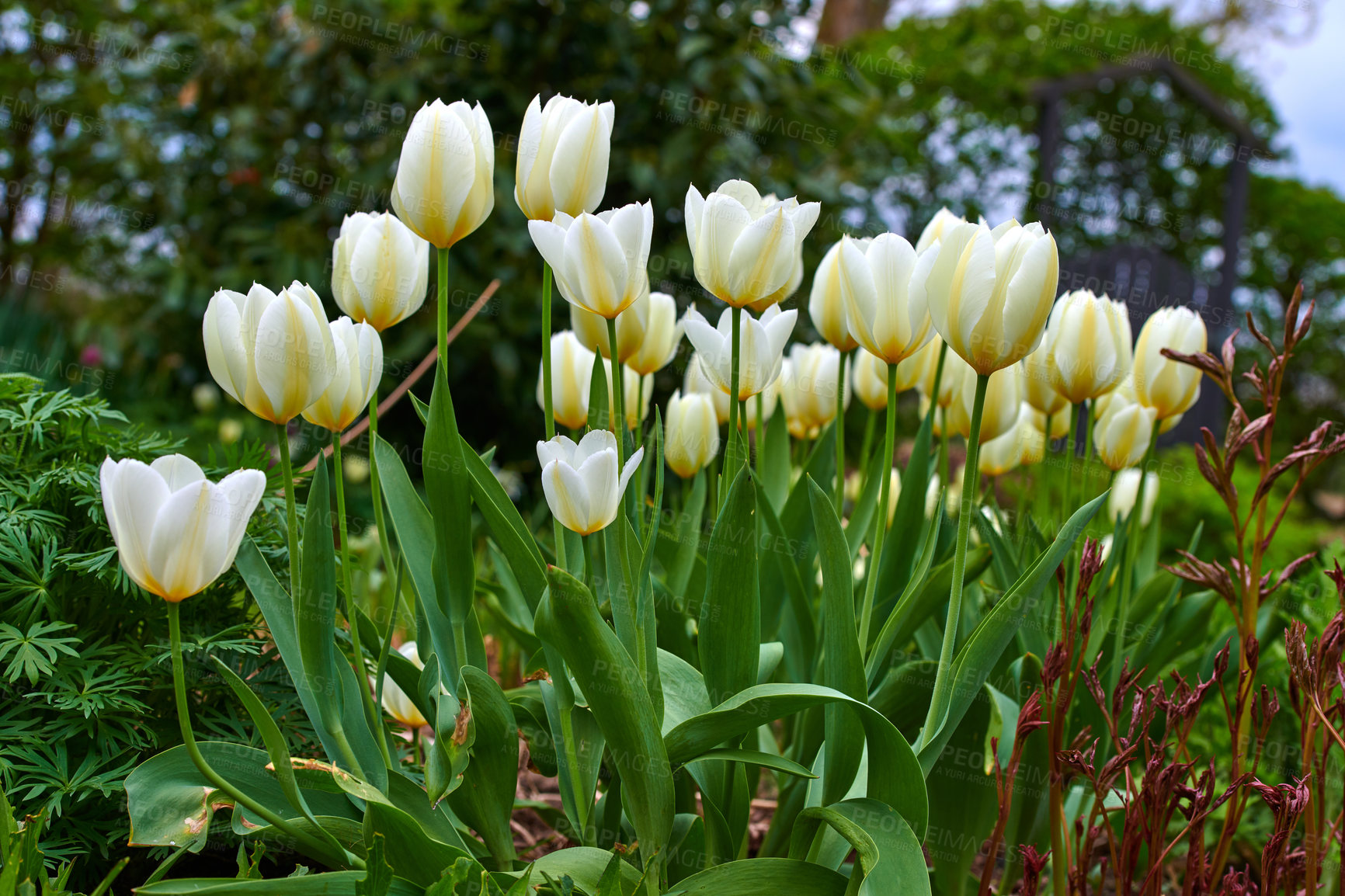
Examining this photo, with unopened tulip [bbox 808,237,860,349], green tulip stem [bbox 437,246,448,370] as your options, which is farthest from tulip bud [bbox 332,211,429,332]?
unopened tulip [bbox 808,237,860,349]

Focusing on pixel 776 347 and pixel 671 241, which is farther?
pixel 671 241

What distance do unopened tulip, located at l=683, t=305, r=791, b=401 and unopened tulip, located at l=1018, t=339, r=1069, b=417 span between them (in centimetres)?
38

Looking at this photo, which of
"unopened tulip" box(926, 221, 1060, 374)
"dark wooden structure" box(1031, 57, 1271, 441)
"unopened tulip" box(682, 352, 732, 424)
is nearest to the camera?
"unopened tulip" box(926, 221, 1060, 374)

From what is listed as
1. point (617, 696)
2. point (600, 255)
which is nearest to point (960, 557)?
point (617, 696)

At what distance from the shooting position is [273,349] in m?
0.97

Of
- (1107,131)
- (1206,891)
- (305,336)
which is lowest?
(1206,891)

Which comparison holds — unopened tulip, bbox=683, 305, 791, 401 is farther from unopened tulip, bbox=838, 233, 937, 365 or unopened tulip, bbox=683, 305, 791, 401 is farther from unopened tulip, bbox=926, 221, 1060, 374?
unopened tulip, bbox=926, 221, 1060, 374

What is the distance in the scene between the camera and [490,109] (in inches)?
152

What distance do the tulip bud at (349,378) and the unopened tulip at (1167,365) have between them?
3.66ft

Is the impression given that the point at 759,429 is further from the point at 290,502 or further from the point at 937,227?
the point at 290,502

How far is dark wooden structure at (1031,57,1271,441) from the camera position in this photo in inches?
256

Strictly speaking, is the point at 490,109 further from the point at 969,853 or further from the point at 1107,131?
the point at 1107,131

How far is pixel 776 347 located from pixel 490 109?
3.04 m

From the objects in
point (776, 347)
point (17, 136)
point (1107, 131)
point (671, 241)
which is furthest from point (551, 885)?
point (1107, 131)
